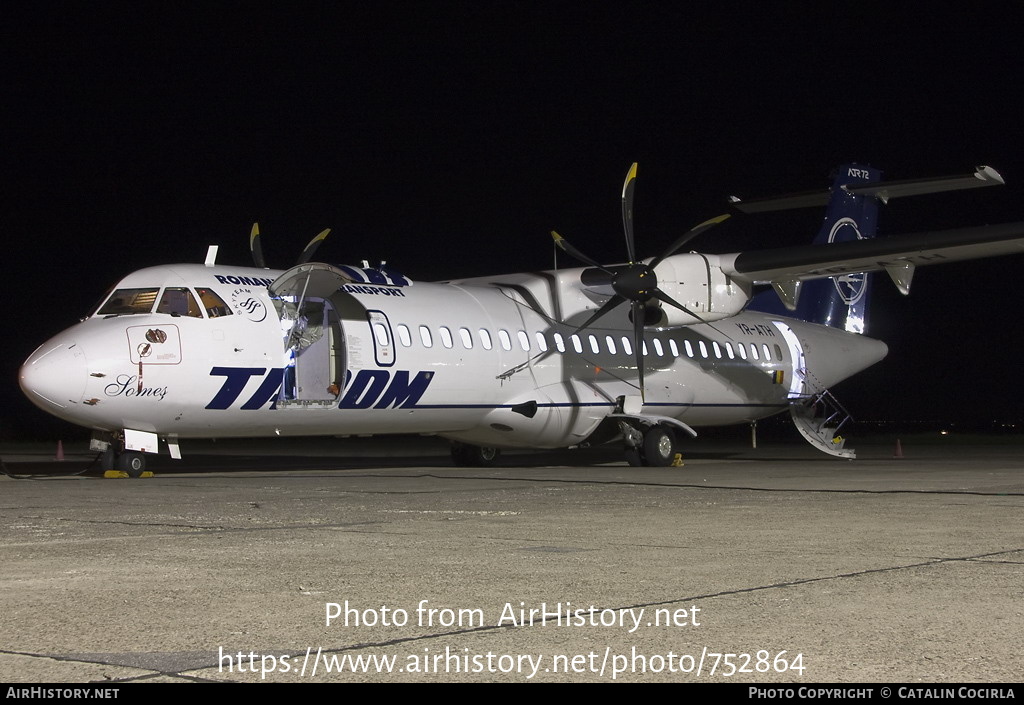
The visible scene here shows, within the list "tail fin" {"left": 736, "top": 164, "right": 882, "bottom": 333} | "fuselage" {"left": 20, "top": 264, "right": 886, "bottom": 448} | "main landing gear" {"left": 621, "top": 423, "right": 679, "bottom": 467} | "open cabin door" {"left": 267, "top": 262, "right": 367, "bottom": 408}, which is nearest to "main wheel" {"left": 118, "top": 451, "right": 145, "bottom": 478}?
"fuselage" {"left": 20, "top": 264, "right": 886, "bottom": 448}

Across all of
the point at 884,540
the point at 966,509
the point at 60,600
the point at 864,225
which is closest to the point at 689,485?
the point at 966,509

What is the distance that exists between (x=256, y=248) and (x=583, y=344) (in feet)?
19.6

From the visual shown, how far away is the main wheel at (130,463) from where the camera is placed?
15461mm

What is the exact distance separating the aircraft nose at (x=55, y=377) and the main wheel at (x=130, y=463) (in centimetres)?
151

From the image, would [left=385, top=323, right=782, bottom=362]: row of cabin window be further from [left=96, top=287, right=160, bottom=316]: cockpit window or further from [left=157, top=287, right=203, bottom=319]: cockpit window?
[left=96, top=287, right=160, bottom=316]: cockpit window

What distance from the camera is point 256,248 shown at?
739 inches

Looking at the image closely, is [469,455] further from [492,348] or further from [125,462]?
[125,462]

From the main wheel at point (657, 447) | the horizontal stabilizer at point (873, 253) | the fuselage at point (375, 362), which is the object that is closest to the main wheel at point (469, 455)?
the fuselage at point (375, 362)

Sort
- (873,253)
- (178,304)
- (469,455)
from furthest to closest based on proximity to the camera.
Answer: (469,455)
(873,253)
(178,304)

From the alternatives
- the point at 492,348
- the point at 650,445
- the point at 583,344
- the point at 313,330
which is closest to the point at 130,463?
the point at 313,330

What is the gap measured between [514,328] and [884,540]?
11.4m

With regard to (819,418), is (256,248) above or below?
above

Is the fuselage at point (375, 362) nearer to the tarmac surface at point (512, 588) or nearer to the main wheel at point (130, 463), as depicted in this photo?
the main wheel at point (130, 463)

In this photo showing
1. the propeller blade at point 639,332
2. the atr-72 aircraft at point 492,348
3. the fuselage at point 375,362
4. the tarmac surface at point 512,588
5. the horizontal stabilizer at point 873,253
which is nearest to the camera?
the tarmac surface at point 512,588
